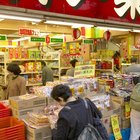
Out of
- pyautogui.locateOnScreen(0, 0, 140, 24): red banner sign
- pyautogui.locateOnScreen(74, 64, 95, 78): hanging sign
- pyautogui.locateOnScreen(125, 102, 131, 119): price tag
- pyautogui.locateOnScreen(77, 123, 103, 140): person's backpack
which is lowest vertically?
pyautogui.locateOnScreen(125, 102, 131, 119): price tag

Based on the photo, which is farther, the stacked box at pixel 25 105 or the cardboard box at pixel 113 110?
the cardboard box at pixel 113 110

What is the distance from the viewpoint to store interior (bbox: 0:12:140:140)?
3.75m

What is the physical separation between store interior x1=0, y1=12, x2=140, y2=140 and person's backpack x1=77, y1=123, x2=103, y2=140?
0.61 meters

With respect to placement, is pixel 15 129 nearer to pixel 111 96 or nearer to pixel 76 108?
pixel 76 108

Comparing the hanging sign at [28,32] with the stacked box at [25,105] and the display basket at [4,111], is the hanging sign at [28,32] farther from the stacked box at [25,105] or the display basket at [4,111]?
the stacked box at [25,105]

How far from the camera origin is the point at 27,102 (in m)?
3.14

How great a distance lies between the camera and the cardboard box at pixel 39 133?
2803 mm

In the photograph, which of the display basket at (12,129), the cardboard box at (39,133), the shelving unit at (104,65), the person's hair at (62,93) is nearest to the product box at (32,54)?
the shelving unit at (104,65)

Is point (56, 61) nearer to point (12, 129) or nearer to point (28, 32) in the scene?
point (28, 32)

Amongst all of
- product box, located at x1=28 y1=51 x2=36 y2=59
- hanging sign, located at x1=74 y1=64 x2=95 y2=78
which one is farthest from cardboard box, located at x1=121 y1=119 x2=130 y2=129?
product box, located at x1=28 y1=51 x2=36 y2=59

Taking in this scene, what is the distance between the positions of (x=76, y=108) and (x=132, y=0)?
2.88 meters

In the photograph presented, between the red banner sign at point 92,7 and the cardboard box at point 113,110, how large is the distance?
60.6 inches

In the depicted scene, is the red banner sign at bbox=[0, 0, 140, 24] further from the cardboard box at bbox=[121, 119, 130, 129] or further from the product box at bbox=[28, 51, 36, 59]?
the product box at bbox=[28, 51, 36, 59]

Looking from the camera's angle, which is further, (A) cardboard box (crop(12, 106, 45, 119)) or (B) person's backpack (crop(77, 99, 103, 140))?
(A) cardboard box (crop(12, 106, 45, 119))
